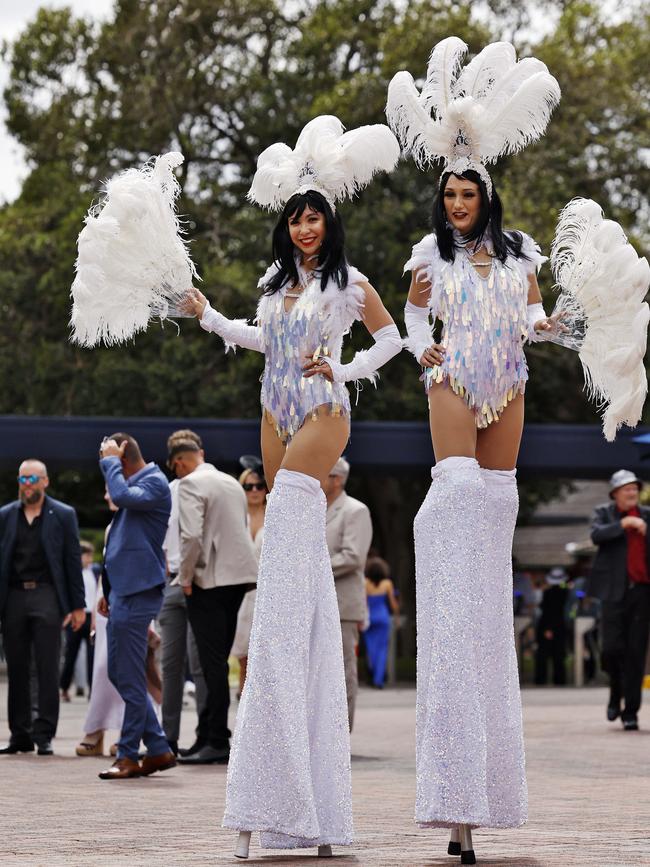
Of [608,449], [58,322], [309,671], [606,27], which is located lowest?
[309,671]

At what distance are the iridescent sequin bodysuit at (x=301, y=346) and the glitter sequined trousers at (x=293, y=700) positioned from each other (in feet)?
0.88

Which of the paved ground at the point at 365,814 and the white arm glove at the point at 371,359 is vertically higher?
the white arm glove at the point at 371,359

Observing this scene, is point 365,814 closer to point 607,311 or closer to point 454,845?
point 454,845

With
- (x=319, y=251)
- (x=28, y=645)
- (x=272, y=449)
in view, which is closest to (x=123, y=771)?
(x=28, y=645)

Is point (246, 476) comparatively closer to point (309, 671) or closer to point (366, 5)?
point (309, 671)

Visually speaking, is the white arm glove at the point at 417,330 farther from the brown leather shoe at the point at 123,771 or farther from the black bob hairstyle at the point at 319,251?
the brown leather shoe at the point at 123,771

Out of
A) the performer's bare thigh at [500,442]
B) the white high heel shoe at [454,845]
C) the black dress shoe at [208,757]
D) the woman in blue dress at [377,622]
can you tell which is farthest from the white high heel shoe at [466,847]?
the woman in blue dress at [377,622]

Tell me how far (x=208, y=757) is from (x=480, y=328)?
18.9ft

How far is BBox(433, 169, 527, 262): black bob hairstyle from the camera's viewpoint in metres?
6.13

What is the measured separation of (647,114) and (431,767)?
23996 mm

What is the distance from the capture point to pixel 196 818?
7.46 meters

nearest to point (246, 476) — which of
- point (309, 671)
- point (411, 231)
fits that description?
point (309, 671)

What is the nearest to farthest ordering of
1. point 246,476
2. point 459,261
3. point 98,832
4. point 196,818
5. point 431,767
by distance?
point 431,767 → point 459,261 → point 98,832 → point 196,818 → point 246,476

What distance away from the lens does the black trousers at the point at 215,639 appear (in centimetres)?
1095
